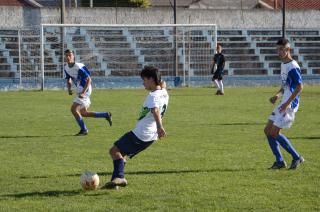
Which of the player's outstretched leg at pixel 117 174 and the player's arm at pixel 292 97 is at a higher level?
the player's arm at pixel 292 97

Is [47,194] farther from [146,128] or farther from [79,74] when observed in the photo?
[79,74]

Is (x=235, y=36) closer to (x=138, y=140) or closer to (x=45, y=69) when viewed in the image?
(x=45, y=69)

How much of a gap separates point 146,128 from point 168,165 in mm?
1889

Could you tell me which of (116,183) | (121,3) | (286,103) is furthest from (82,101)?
(121,3)

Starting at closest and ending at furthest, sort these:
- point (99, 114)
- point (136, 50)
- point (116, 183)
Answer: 1. point (116, 183)
2. point (99, 114)
3. point (136, 50)

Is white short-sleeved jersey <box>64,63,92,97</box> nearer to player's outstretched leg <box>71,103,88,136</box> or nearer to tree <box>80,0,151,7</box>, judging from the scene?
player's outstretched leg <box>71,103,88,136</box>

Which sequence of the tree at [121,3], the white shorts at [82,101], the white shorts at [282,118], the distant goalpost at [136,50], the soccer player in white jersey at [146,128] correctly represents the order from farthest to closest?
the tree at [121,3]
the distant goalpost at [136,50]
the white shorts at [82,101]
the white shorts at [282,118]
the soccer player in white jersey at [146,128]

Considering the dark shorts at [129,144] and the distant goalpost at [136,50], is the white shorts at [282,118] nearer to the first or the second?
the dark shorts at [129,144]

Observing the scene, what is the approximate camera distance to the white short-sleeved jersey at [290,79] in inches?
391

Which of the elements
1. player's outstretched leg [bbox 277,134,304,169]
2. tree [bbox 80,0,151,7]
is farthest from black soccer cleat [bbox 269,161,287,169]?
tree [bbox 80,0,151,7]

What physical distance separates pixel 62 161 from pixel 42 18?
2199 cm

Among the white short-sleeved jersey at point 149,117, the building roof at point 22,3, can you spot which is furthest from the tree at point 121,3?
the white short-sleeved jersey at point 149,117

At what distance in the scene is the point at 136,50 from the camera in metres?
33.9

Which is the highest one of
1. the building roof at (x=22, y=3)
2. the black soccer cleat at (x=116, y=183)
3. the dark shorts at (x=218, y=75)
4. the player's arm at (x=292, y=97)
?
the building roof at (x=22, y=3)
